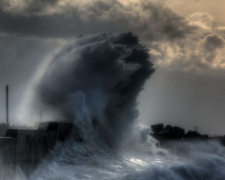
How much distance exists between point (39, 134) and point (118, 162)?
12.5ft

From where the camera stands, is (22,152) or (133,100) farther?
(133,100)

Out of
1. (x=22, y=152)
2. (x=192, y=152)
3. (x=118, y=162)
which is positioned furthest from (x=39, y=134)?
(x=192, y=152)

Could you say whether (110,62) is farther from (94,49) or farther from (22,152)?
(22,152)

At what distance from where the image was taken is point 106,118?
76.2ft

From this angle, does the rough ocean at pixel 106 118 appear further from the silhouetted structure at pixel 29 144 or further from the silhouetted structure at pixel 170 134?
the silhouetted structure at pixel 170 134

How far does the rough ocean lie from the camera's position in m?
18.4

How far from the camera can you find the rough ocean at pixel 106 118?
723 inches

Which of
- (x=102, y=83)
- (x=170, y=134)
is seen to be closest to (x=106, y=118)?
(x=102, y=83)

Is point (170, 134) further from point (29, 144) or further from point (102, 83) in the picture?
point (29, 144)

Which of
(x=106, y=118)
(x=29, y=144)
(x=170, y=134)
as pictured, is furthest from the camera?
(x=170, y=134)

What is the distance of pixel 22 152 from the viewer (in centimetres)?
1705

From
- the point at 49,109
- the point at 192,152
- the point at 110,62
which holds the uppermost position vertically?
the point at 110,62

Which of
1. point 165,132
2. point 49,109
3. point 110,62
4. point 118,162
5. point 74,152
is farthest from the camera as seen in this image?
point 165,132

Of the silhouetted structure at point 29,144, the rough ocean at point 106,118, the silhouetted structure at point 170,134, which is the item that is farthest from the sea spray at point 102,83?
the silhouetted structure at point 170,134
